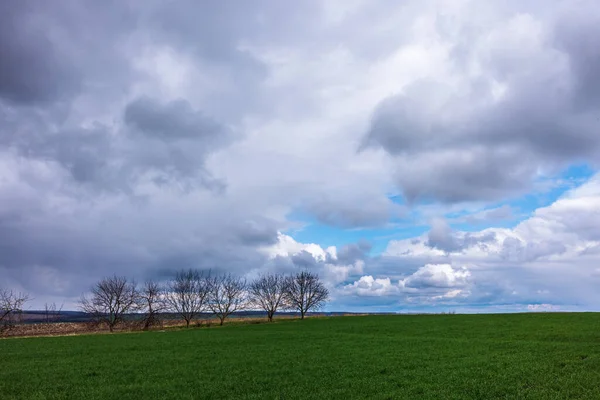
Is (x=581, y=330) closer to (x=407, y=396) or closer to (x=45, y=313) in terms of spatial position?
(x=407, y=396)

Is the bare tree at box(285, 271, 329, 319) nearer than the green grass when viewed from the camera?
No

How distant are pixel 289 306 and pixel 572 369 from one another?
98.5 meters

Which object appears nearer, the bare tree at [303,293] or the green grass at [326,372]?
the green grass at [326,372]

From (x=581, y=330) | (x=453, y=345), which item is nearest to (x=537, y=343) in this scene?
(x=453, y=345)

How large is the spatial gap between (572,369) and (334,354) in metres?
17.0

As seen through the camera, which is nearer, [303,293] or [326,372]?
[326,372]

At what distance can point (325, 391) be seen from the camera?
20.5 meters

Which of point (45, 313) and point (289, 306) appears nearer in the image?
point (45, 313)

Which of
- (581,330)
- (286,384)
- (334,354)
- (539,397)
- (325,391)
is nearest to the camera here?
(539,397)

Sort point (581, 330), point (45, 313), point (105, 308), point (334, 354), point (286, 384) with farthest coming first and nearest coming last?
point (45, 313) < point (105, 308) < point (581, 330) < point (334, 354) < point (286, 384)

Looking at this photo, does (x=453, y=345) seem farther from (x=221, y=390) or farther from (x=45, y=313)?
(x=45, y=313)

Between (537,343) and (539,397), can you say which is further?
(537,343)

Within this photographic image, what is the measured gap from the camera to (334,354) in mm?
34500

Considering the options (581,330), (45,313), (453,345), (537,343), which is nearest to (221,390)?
(453,345)
